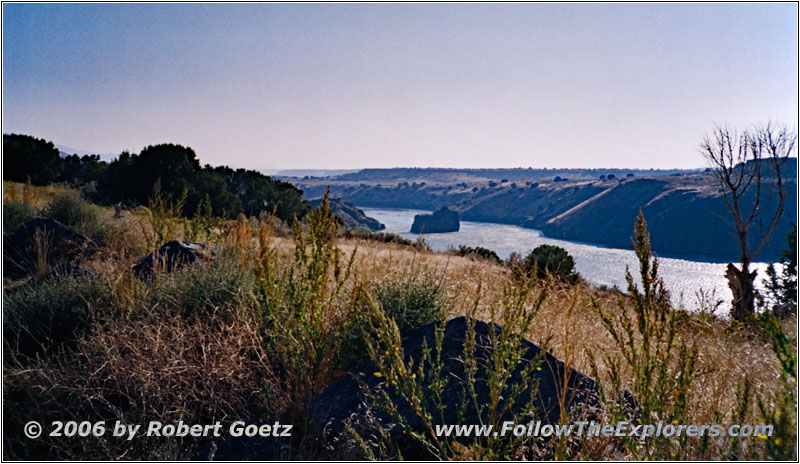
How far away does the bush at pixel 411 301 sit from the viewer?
142 inches

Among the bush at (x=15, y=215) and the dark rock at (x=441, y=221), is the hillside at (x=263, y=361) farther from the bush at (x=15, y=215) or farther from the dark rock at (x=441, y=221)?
the dark rock at (x=441, y=221)

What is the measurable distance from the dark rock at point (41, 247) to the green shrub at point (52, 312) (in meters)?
2.08

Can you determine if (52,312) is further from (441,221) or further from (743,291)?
(441,221)

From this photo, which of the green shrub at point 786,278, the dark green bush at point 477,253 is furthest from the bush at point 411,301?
the green shrub at point 786,278

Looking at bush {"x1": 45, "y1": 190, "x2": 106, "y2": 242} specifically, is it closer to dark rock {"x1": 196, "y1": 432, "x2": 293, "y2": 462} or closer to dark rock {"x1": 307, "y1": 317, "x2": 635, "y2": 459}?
dark rock {"x1": 196, "y1": 432, "x2": 293, "y2": 462}

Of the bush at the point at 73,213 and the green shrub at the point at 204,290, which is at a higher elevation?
the bush at the point at 73,213

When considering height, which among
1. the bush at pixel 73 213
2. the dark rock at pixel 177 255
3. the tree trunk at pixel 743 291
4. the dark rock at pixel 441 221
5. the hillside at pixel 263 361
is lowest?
the dark rock at pixel 441 221

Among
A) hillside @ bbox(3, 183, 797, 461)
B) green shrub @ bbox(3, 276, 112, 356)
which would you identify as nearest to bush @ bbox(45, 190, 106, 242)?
green shrub @ bbox(3, 276, 112, 356)

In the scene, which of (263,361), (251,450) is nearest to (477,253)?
(263,361)

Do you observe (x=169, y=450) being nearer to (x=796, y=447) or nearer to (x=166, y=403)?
(x=166, y=403)

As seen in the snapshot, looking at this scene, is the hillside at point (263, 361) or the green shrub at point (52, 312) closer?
the hillside at point (263, 361)

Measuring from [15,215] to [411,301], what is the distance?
309 inches

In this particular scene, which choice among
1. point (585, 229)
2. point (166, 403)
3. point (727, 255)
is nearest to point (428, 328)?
point (166, 403)

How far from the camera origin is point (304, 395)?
2898 millimetres
